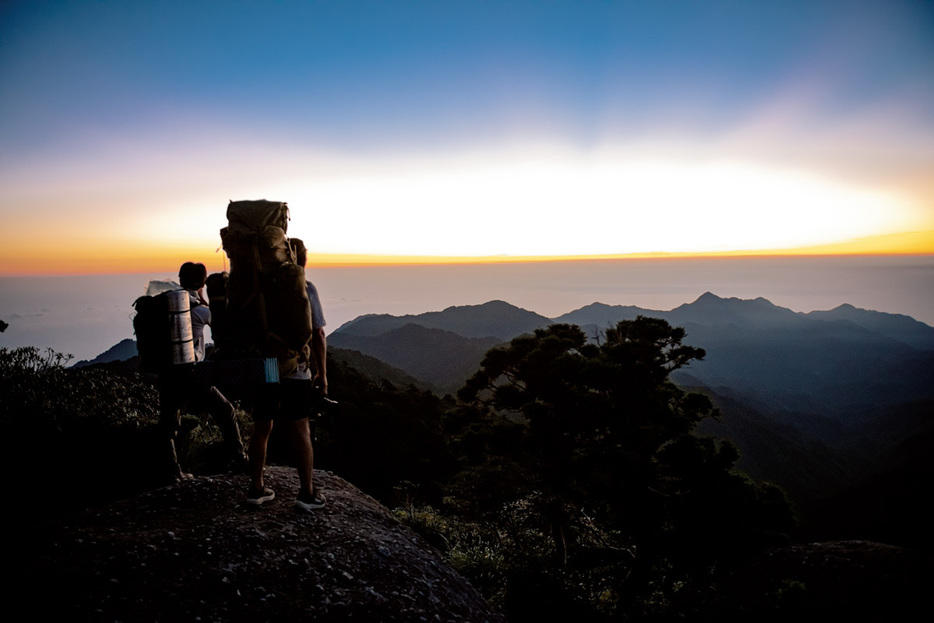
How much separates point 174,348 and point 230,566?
237 centimetres

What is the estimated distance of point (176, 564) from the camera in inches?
146

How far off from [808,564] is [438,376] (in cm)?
15959

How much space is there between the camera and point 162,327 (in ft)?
15.8

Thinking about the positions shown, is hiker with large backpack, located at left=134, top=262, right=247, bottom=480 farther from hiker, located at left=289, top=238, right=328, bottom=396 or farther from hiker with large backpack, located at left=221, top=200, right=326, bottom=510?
hiker, located at left=289, top=238, right=328, bottom=396

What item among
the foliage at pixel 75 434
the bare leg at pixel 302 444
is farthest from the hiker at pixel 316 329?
the foliage at pixel 75 434

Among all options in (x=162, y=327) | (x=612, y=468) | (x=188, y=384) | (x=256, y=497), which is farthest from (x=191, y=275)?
(x=612, y=468)

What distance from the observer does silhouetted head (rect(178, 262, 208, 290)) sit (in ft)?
16.7

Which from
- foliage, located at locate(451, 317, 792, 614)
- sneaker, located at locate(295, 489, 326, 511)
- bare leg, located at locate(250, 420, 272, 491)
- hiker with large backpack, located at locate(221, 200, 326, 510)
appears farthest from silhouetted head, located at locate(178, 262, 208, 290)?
foliage, located at locate(451, 317, 792, 614)

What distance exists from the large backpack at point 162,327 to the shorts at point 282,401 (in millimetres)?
1360

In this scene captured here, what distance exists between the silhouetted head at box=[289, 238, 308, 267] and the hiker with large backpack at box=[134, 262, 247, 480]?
4.60 feet

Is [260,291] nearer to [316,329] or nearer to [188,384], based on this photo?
[316,329]

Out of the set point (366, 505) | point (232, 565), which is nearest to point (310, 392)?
point (232, 565)

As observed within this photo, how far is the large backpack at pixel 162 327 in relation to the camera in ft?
15.8

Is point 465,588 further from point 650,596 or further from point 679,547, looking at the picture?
point 650,596
